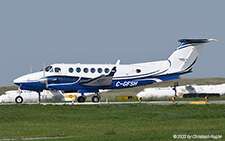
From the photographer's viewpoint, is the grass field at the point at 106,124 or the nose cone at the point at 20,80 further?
the nose cone at the point at 20,80

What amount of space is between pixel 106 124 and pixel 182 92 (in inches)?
2098

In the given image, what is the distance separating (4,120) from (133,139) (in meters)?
14.1

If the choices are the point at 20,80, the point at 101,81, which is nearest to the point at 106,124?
the point at 101,81

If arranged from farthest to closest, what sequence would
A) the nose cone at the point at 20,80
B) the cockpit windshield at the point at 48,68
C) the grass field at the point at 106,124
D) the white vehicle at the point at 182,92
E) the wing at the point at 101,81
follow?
the white vehicle at the point at 182,92
the cockpit windshield at the point at 48,68
the nose cone at the point at 20,80
the wing at the point at 101,81
the grass field at the point at 106,124

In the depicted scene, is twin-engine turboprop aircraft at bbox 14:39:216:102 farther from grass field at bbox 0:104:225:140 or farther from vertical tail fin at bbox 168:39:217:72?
grass field at bbox 0:104:225:140

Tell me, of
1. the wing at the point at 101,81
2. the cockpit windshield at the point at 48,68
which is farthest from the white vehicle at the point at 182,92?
the cockpit windshield at the point at 48,68

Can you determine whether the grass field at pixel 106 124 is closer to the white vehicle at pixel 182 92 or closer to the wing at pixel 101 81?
the wing at pixel 101 81

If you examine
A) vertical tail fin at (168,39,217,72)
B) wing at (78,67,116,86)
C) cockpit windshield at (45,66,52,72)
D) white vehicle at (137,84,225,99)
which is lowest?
white vehicle at (137,84,225,99)

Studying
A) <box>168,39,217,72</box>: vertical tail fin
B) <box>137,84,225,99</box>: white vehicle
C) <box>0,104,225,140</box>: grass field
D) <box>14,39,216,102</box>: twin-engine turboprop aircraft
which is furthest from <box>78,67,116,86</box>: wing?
<box>137,84,225,99</box>: white vehicle

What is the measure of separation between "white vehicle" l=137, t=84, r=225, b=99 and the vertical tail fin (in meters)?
23.9

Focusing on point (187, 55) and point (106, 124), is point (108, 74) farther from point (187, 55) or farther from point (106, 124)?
point (106, 124)

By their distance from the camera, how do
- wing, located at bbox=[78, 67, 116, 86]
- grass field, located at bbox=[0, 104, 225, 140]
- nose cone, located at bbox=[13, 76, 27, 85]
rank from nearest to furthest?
grass field, located at bbox=[0, 104, 225, 140] → wing, located at bbox=[78, 67, 116, 86] → nose cone, located at bbox=[13, 76, 27, 85]

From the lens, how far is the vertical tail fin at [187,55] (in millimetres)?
53000

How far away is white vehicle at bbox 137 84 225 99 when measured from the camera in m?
77.1
